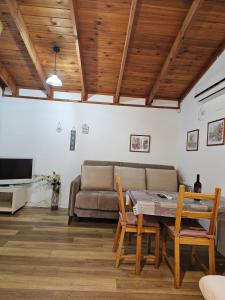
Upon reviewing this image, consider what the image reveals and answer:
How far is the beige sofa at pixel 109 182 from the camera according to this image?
4016mm

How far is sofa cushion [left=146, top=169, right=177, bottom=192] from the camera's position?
4.60m

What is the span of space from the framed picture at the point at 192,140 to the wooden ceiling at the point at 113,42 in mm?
935

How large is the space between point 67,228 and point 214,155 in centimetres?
252

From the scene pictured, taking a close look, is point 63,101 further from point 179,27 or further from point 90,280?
point 90,280

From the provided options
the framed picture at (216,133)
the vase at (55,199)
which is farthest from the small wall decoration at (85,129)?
the framed picture at (216,133)

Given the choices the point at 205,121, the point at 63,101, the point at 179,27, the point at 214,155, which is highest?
the point at 179,27

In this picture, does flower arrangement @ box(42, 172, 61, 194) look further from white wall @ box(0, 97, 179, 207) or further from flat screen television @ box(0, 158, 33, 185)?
flat screen television @ box(0, 158, 33, 185)

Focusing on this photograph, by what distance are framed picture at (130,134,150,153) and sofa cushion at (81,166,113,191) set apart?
0.83 m

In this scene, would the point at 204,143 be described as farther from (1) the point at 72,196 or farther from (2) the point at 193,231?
(1) the point at 72,196

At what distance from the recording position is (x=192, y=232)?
2.38 metres

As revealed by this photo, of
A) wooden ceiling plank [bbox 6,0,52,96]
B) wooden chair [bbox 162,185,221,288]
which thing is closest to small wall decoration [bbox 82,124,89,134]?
wooden ceiling plank [bbox 6,0,52,96]

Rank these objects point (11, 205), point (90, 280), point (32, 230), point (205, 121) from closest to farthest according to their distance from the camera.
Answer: point (90, 280), point (32, 230), point (205, 121), point (11, 205)

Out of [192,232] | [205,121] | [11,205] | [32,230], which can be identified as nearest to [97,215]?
[32,230]

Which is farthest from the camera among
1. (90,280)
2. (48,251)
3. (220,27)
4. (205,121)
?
(205,121)
